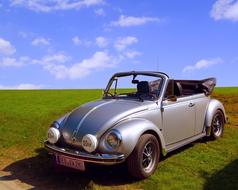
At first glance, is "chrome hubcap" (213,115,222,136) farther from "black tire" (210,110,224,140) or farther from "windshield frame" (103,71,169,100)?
"windshield frame" (103,71,169,100)

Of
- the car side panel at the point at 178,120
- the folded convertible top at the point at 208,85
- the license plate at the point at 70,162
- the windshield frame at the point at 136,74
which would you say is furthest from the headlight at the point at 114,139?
the folded convertible top at the point at 208,85

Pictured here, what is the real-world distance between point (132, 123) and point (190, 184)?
156 centimetres

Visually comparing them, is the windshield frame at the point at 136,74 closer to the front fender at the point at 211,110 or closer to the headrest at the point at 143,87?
the headrest at the point at 143,87

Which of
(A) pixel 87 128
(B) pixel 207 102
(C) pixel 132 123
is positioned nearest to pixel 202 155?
(B) pixel 207 102

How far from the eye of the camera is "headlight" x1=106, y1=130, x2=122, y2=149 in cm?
744

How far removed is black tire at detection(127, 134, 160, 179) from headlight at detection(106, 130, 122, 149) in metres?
0.36

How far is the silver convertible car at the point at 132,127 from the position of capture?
7539mm

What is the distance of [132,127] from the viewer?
25.3 feet

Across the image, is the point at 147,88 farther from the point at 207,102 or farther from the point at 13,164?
the point at 13,164

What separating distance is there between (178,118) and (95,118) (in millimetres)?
2219

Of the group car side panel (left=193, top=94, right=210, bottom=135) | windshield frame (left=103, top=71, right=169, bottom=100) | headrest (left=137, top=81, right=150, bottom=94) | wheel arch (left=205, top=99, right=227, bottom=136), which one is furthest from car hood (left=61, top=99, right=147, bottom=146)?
wheel arch (left=205, top=99, right=227, bottom=136)

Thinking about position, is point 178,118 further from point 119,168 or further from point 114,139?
point 114,139

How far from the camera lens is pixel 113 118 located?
786cm

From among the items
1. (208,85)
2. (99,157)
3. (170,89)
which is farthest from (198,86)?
(99,157)
